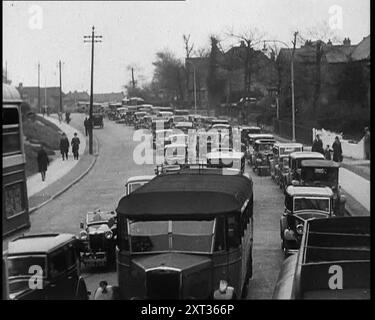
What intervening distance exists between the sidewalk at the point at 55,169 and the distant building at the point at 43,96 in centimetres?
24

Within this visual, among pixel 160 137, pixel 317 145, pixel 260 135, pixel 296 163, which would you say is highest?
pixel 260 135

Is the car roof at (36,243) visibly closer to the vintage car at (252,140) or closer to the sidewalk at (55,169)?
the sidewalk at (55,169)

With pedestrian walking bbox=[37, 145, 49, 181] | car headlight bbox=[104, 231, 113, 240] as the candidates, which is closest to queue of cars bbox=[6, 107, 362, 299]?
car headlight bbox=[104, 231, 113, 240]

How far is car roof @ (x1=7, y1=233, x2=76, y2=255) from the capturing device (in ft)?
28.6

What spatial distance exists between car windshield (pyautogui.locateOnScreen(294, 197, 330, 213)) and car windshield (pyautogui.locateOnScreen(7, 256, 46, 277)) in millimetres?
6720

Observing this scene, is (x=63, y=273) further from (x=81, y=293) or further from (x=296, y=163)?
(x=296, y=163)

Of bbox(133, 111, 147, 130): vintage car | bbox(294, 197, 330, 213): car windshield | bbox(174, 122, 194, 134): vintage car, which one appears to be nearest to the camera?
bbox(294, 197, 330, 213): car windshield

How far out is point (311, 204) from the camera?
14.5 meters

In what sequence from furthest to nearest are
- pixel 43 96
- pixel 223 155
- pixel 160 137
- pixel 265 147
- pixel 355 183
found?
pixel 160 137, pixel 265 147, pixel 223 155, pixel 355 183, pixel 43 96

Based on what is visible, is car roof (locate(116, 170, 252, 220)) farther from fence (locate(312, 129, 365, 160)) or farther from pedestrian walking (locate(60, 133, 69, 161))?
fence (locate(312, 129, 365, 160))

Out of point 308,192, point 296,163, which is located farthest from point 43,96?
point 296,163

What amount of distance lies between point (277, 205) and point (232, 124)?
3.94 metres

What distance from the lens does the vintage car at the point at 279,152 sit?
21219 millimetres

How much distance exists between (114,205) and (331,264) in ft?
26.2
